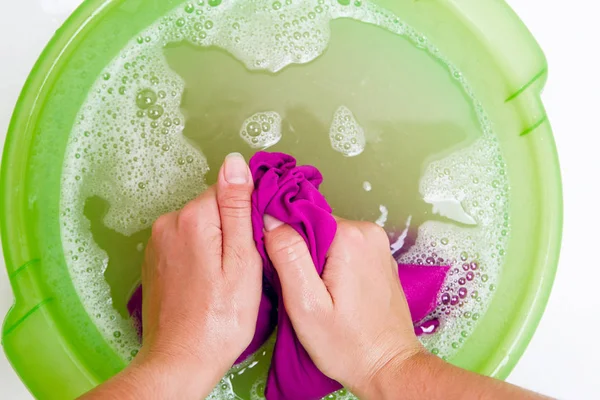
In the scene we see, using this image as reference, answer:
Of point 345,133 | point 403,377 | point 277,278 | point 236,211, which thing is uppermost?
point 345,133

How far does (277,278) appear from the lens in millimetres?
770

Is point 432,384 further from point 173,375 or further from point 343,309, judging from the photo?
point 173,375

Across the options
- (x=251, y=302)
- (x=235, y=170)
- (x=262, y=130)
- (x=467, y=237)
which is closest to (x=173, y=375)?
(x=251, y=302)

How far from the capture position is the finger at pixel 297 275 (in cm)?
70

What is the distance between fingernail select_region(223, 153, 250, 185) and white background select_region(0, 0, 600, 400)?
577 millimetres

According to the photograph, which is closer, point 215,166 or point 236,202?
point 236,202

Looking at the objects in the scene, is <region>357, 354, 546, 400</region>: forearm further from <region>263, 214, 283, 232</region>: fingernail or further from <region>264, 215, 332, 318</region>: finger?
<region>263, 214, 283, 232</region>: fingernail

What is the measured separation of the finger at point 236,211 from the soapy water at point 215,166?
0.54 feet

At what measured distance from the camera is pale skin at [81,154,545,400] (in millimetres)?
697

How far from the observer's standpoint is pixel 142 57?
2.82ft

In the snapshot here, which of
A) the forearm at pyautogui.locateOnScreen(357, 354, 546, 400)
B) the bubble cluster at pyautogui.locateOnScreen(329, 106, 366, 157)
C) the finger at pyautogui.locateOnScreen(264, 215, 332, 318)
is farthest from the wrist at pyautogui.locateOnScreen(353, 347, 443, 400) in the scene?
the bubble cluster at pyautogui.locateOnScreen(329, 106, 366, 157)

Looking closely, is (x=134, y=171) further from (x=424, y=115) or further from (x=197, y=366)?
(x=424, y=115)

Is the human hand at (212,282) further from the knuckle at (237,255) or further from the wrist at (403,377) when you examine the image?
the wrist at (403,377)

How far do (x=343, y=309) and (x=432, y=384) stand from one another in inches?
5.9
